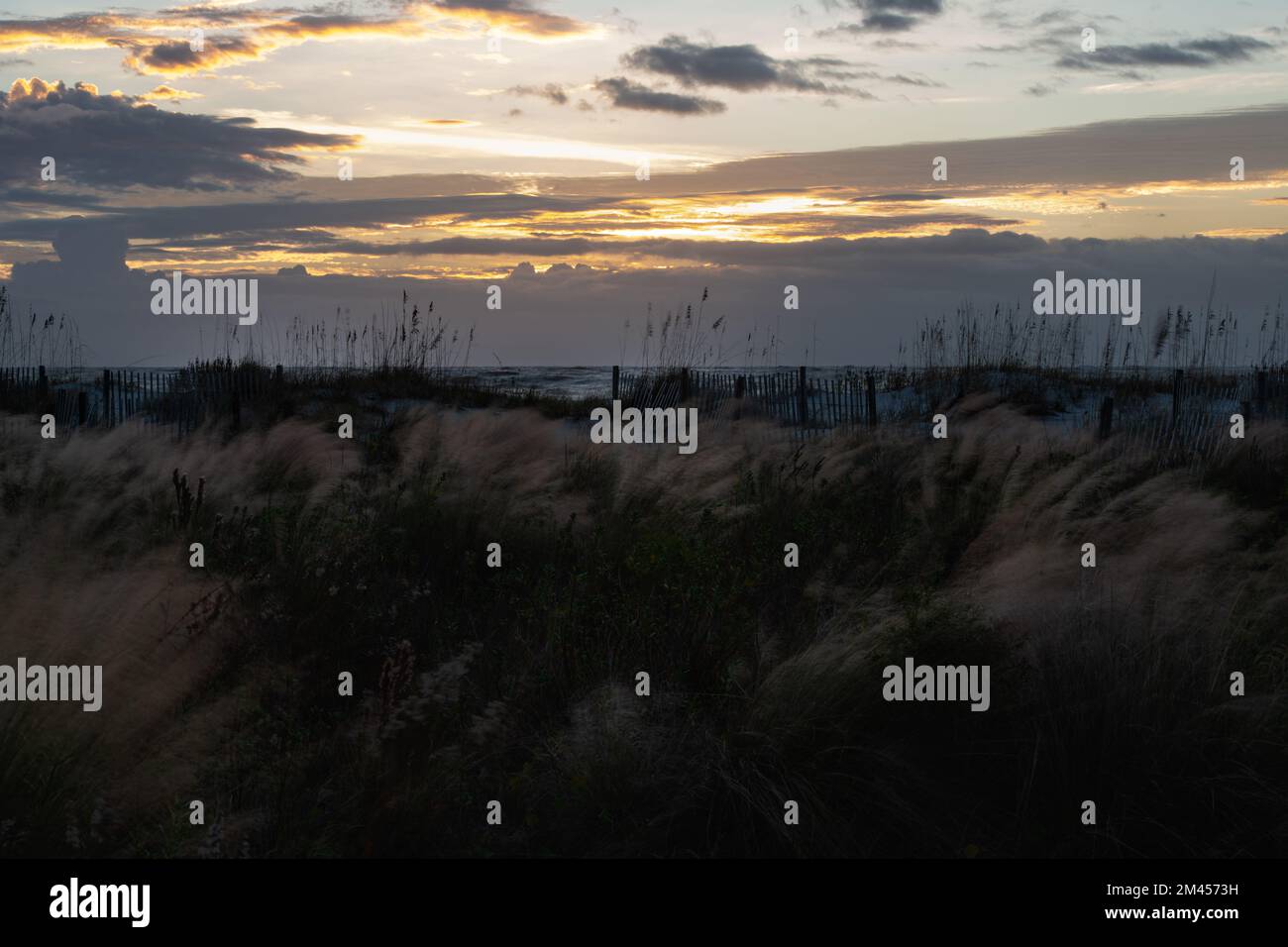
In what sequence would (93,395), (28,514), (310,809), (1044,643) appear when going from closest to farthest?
1. (310,809)
2. (1044,643)
3. (28,514)
4. (93,395)

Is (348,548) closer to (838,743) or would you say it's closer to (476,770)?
(476,770)

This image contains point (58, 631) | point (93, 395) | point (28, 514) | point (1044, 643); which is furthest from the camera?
point (93, 395)

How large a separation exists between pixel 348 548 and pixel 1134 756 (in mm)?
4154

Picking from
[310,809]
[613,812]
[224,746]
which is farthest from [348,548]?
[613,812]

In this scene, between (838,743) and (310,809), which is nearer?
(310,809)

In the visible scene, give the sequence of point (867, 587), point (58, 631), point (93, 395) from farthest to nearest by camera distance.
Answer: point (93, 395)
point (867, 587)
point (58, 631)

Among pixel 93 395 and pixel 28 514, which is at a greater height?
pixel 28 514
